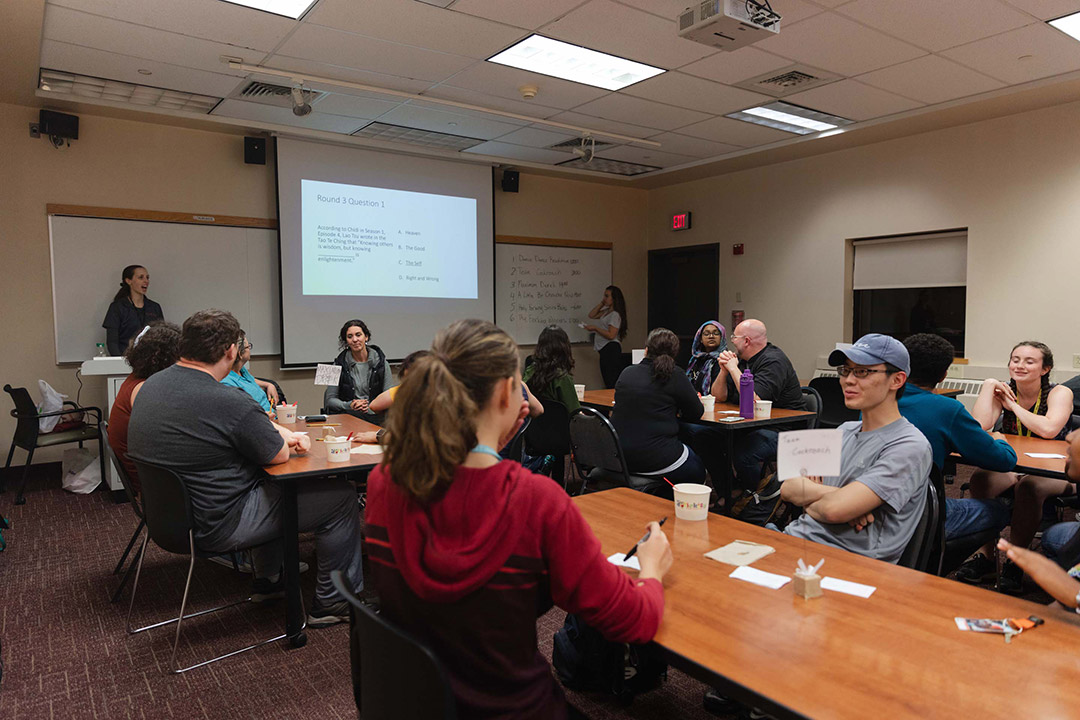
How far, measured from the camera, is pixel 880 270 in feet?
21.4

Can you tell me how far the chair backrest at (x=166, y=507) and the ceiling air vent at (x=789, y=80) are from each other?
4.24 metres

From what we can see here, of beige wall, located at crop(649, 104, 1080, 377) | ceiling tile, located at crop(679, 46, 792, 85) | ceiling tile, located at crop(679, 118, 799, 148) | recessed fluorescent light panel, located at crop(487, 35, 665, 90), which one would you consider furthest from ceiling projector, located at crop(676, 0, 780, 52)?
beige wall, located at crop(649, 104, 1080, 377)

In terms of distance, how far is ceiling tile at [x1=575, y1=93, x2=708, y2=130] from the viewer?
202 inches

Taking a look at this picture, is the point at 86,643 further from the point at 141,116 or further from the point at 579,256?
the point at 579,256

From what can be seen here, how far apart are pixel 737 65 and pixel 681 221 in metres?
3.90

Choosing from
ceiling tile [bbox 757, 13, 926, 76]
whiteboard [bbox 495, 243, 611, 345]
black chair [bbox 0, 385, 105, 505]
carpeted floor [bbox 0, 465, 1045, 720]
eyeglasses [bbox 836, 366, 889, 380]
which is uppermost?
ceiling tile [bbox 757, 13, 926, 76]

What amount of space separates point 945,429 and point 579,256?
6.05 metres

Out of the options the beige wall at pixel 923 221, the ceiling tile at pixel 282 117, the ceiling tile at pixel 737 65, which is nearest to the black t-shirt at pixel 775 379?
the ceiling tile at pixel 737 65

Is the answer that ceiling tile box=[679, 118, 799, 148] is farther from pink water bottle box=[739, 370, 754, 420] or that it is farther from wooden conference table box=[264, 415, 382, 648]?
wooden conference table box=[264, 415, 382, 648]

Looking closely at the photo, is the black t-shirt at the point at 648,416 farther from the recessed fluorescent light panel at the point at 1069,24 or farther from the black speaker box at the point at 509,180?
the black speaker box at the point at 509,180

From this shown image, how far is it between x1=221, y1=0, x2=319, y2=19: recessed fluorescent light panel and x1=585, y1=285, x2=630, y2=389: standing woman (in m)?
5.07

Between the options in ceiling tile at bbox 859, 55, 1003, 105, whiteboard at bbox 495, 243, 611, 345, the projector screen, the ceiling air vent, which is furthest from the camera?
whiteboard at bbox 495, 243, 611, 345

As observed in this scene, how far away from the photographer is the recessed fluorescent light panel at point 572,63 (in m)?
4.18

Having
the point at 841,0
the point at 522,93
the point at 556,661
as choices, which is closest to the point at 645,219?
the point at 522,93
